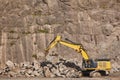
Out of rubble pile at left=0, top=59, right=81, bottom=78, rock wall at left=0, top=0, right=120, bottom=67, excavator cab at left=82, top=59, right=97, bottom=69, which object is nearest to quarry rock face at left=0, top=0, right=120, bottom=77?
rock wall at left=0, top=0, right=120, bottom=67

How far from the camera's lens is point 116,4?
1312 inches

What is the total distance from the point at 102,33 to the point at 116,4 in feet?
13.3

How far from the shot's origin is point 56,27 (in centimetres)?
3056

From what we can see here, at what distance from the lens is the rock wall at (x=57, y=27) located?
1158 inches

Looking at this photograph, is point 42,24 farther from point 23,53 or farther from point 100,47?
point 100,47

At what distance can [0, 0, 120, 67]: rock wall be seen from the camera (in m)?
29.4

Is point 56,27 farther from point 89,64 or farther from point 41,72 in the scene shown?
point 89,64

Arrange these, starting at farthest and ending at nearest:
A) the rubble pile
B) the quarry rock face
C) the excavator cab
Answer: the quarry rock face, the excavator cab, the rubble pile

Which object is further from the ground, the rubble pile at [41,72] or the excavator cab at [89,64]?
the excavator cab at [89,64]

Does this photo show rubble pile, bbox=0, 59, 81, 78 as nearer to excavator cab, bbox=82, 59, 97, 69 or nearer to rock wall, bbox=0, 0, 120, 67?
excavator cab, bbox=82, 59, 97, 69

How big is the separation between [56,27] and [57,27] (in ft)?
0.31

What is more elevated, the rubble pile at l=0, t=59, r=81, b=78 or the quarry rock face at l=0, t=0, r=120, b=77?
the quarry rock face at l=0, t=0, r=120, b=77

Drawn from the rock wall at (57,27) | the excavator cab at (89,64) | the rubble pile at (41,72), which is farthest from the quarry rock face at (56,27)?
the excavator cab at (89,64)

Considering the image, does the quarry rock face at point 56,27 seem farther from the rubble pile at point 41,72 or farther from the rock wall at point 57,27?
the rubble pile at point 41,72
